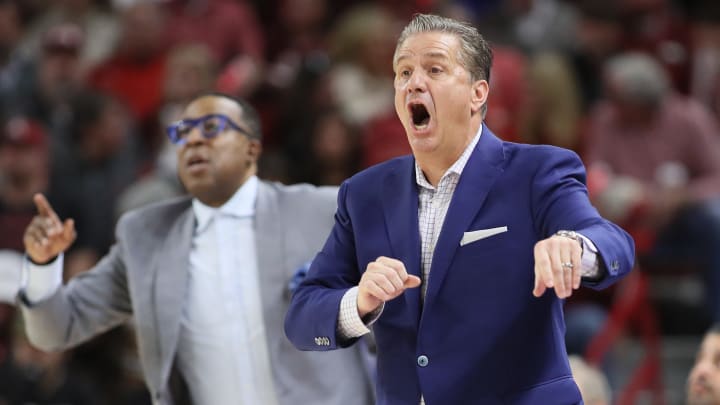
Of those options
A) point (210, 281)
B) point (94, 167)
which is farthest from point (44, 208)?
point (94, 167)

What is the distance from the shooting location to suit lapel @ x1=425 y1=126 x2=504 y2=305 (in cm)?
321

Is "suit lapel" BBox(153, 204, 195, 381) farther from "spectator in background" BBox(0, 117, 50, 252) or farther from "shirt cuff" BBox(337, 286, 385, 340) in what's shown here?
"spectator in background" BBox(0, 117, 50, 252)

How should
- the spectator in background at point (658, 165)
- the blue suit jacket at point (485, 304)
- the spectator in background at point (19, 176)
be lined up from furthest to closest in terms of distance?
1. the spectator in background at point (19, 176)
2. the spectator in background at point (658, 165)
3. the blue suit jacket at point (485, 304)

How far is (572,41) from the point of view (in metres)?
8.66

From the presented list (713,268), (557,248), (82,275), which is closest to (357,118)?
(713,268)

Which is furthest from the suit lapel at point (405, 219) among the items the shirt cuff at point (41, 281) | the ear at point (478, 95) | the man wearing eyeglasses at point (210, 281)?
the shirt cuff at point (41, 281)

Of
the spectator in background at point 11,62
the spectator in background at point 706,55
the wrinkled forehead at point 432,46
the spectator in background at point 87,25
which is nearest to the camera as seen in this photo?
the wrinkled forehead at point 432,46

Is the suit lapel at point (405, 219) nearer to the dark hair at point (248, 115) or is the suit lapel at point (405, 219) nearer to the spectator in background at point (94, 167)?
the dark hair at point (248, 115)

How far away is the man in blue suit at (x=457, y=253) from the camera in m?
3.17

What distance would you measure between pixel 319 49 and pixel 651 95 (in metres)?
2.43

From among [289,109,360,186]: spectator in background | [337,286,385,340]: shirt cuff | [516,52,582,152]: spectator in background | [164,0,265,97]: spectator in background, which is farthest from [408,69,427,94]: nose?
[164,0,265,97]: spectator in background

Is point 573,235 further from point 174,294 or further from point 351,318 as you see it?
point 174,294

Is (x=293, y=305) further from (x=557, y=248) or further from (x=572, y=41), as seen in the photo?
(x=572, y=41)

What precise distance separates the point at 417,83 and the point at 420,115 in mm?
96
